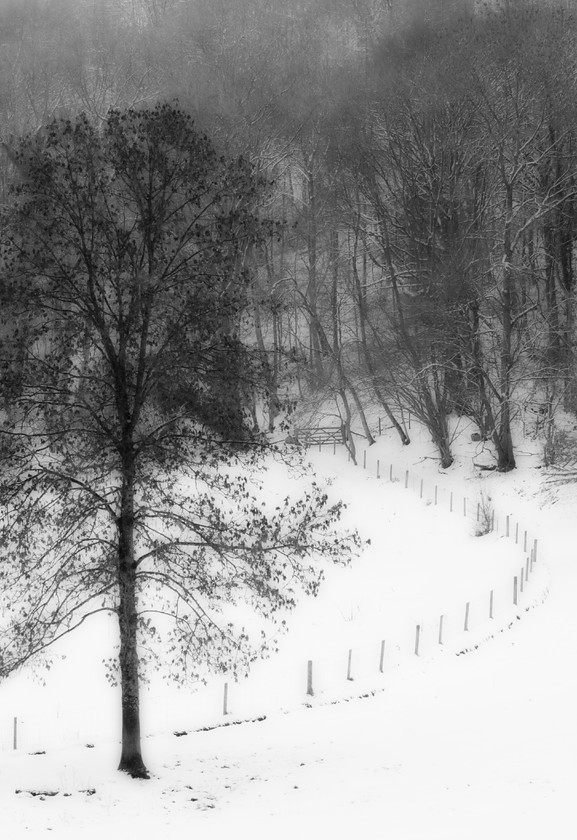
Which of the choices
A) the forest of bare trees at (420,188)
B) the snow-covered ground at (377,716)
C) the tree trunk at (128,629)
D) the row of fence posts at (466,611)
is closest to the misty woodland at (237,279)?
the tree trunk at (128,629)

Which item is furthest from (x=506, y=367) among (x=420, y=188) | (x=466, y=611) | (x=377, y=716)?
(x=377, y=716)

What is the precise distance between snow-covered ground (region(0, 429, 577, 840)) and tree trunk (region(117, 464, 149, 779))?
349 mm

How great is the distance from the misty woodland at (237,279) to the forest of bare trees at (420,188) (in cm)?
17

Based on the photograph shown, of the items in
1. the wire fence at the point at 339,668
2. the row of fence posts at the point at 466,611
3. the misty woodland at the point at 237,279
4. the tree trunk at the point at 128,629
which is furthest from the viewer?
the row of fence posts at the point at 466,611

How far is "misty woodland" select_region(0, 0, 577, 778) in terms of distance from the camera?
11812 millimetres

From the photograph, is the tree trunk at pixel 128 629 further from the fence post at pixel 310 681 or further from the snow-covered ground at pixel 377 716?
the fence post at pixel 310 681

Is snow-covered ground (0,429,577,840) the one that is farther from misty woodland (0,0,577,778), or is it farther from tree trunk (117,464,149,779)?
misty woodland (0,0,577,778)

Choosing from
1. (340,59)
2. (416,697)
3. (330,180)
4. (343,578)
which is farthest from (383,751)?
(340,59)

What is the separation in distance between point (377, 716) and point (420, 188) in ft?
82.7

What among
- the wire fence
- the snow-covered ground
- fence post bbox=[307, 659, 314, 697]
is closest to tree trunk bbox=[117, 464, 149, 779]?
the snow-covered ground

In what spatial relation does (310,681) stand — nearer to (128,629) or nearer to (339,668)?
(339,668)

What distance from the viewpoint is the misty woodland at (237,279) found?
1181 centimetres

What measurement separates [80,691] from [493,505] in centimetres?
1595

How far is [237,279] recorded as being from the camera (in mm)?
12523
